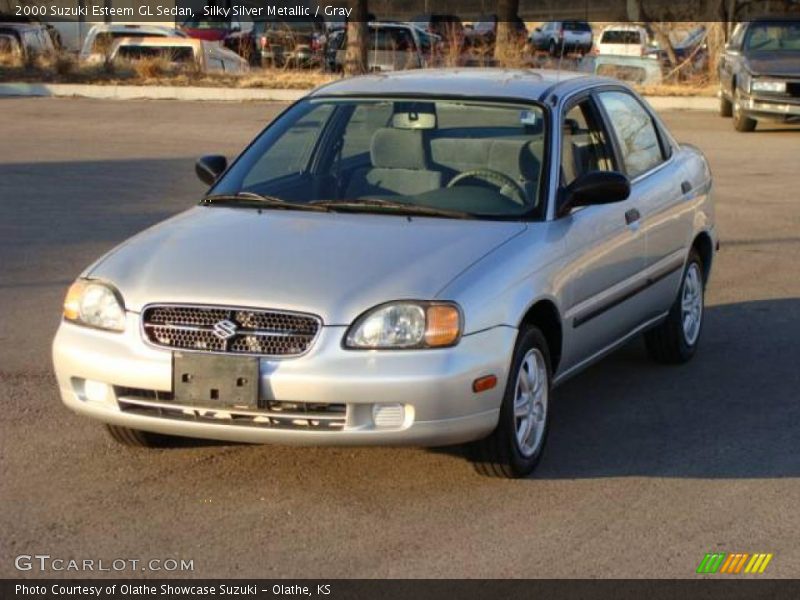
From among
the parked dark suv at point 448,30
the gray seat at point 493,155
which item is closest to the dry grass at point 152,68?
the parked dark suv at point 448,30

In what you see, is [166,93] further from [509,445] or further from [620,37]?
[509,445]

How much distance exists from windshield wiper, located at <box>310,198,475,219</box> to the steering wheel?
0.94ft

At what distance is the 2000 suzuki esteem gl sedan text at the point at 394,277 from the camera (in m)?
5.61

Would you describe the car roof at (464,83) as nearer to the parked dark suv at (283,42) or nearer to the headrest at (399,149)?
the headrest at (399,149)

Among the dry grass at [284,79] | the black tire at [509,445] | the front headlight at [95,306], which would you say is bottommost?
the dry grass at [284,79]

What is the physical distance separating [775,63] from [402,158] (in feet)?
53.8

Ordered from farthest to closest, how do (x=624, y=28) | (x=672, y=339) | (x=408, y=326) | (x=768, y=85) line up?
(x=624, y=28) → (x=768, y=85) → (x=672, y=339) → (x=408, y=326)

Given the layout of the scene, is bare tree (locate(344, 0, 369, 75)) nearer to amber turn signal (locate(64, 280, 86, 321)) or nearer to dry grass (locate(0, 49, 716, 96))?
dry grass (locate(0, 49, 716, 96))

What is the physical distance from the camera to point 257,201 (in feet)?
22.7

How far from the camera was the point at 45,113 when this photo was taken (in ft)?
81.8

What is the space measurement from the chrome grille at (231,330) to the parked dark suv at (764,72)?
17560 millimetres

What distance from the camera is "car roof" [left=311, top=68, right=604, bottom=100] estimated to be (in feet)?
23.7

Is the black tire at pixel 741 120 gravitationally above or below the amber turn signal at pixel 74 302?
below
